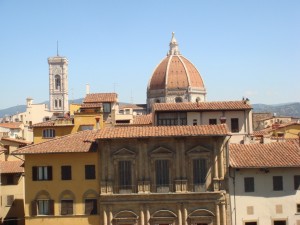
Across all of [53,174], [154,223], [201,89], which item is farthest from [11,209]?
[201,89]

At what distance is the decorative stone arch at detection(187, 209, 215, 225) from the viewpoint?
3994 centimetres

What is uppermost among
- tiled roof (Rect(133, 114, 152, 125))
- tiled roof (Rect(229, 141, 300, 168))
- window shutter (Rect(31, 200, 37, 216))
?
tiled roof (Rect(133, 114, 152, 125))

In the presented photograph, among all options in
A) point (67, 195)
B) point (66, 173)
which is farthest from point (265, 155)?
point (67, 195)

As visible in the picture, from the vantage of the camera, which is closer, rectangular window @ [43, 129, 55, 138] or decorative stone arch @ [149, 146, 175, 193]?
decorative stone arch @ [149, 146, 175, 193]

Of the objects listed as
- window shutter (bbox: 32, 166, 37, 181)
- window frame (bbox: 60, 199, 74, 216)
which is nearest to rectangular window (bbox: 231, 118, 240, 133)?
window frame (bbox: 60, 199, 74, 216)

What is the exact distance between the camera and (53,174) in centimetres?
4131

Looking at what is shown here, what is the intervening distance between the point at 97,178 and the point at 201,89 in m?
123

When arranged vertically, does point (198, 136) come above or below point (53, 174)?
above

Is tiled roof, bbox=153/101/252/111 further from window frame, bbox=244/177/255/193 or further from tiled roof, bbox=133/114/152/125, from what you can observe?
tiled roof, bbox=133/114/152/125

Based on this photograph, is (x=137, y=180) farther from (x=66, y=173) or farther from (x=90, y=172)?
(x=66, y=173)

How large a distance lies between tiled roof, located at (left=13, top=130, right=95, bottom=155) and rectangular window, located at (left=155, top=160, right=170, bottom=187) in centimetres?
536

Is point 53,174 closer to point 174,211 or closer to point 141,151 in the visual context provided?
point 141,151

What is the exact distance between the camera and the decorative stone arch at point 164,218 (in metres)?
40.1

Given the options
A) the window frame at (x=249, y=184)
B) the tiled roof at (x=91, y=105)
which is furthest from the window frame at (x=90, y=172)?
the tiled roof at (x=91, y=105)
